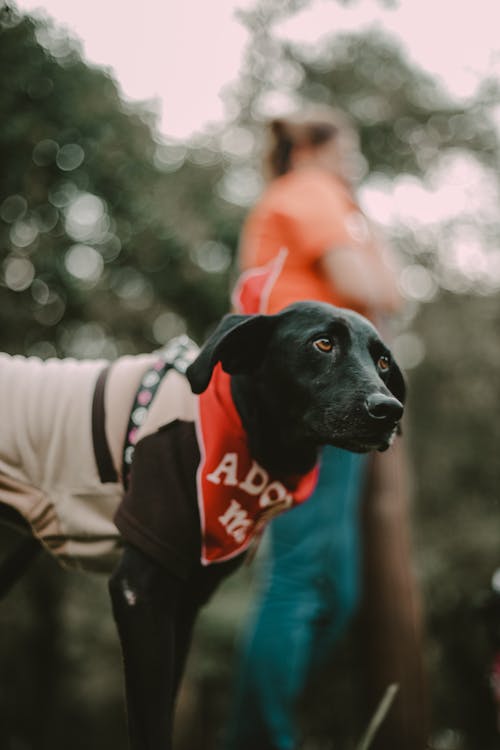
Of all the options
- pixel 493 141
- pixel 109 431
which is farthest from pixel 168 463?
pixel 493 141

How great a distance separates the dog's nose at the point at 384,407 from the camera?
1439 millimetres

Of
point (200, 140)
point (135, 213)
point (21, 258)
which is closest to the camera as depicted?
point (21, 258)

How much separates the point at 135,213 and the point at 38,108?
73.2 inches

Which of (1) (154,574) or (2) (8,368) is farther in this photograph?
(2) (8,368)

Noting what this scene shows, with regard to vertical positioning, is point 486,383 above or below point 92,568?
above

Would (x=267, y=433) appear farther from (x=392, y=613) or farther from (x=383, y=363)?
(x=392, y=613)

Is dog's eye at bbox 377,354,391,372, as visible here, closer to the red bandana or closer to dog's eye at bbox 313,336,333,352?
dog's eye at bbox 313,336,333,352

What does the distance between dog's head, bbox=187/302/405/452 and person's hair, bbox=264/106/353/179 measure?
1.20 metres

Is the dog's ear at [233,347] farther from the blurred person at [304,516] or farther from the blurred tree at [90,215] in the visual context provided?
the blurred tree at [90,215]

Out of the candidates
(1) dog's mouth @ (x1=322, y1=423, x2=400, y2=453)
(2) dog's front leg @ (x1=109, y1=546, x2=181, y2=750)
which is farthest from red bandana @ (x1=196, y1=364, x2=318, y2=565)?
(1) dog's mouth @ (x1=322, y1=423, x2=400, y2=453)

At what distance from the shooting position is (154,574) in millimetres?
1608

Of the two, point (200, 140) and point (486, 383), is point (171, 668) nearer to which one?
point (200, 140)

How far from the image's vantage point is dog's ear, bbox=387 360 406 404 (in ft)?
5.71

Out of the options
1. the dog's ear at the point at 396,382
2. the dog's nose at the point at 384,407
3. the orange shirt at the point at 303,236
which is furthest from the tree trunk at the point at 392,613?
the dog's nose at the point at 384,407
